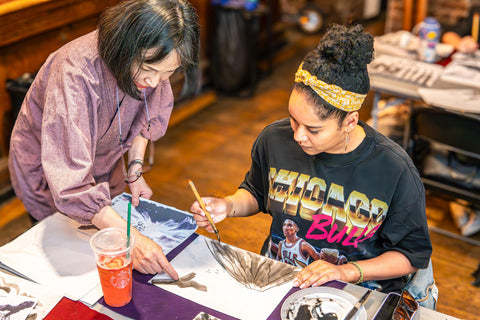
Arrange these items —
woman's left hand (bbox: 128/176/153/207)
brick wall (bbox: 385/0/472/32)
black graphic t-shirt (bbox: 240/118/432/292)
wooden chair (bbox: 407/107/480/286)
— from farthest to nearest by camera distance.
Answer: brick wall (bbox: 385/0/472/32), wooden chair (bbox: 407/107/480/286), woman's left hand (bbox: 128/176/153/207), black graphic t-shirt (bbox: 240/118/432/292)

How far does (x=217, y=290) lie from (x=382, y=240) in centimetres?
53

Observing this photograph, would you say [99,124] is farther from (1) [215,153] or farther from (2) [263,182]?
(1) [215,153]

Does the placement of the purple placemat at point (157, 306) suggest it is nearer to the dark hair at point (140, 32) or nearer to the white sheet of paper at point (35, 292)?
the white sheet of paper at point (35, 292)

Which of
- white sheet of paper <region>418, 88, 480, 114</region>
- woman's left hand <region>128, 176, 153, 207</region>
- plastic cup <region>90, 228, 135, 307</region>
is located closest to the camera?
plastic cup <region>90, 228, 135, 307</region>

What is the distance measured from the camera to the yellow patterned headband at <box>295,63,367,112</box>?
1.35 meters

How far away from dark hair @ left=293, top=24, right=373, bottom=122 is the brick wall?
12.9 feet

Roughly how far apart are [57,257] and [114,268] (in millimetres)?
307

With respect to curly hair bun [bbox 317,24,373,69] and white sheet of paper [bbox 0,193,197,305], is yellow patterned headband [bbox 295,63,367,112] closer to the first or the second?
curly hair bun [bbox 317,24,373,69]

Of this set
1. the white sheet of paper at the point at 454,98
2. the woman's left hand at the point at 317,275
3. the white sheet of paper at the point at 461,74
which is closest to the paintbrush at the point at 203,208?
the woman's left hand at the point at 317,275

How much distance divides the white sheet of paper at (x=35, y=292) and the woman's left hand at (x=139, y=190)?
16.7 inches

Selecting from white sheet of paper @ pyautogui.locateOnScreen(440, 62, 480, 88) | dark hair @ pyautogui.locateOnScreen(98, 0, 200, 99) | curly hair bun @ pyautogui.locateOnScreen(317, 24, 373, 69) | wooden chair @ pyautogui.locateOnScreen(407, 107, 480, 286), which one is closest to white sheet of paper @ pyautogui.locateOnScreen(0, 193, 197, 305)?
dark hair @ pyautogui.locateOnScreen(98, 0, 200, 99)

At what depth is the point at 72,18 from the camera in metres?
3.22

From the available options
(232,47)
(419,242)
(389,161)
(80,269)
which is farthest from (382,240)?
(232,47)

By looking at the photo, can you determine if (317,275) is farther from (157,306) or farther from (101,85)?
(101,85)
